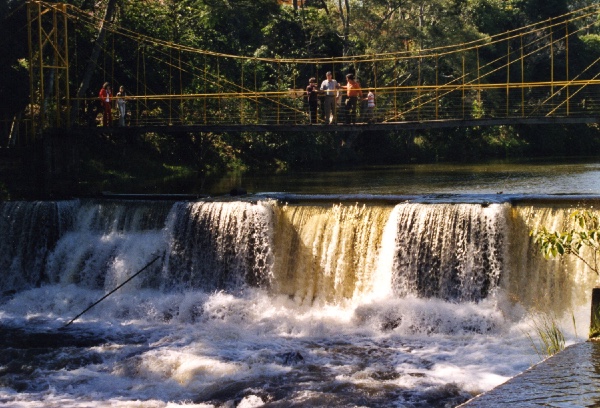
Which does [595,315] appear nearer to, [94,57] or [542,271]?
[542,271]

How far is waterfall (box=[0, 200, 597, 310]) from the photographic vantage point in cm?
1777

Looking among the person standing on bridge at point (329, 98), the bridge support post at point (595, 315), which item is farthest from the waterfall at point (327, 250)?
the bridge support post at point (595, 315)

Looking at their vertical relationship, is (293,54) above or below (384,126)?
above

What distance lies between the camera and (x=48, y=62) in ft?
100

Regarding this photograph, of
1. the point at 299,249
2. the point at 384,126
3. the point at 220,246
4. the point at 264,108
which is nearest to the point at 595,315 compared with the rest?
the point at 299,249

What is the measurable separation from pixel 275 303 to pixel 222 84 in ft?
60.6

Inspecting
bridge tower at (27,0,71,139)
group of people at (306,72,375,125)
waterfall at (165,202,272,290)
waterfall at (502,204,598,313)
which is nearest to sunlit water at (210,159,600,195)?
group of people at (306,72,375,125)

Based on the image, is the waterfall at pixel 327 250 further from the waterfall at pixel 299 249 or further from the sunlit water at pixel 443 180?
the sunlit water at pixel 443 180

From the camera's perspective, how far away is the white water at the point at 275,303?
14.4m

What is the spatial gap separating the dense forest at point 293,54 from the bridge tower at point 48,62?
673 millimetres

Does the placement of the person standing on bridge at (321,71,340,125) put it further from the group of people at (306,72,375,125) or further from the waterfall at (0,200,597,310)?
the waterfall at (0,200,597,310)

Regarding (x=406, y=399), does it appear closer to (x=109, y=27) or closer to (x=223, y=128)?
(x=223, y=128)

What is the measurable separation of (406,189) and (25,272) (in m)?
10.2

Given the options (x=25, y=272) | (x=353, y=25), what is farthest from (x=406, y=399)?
(x=353, y=25)
